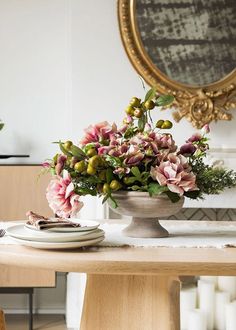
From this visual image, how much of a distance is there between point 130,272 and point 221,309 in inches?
96.5

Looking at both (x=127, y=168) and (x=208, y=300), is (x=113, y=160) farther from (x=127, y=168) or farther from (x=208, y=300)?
(x=208, y=300)

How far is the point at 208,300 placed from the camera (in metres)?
4.14

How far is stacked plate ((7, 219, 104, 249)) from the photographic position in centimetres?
194

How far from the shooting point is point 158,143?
217 centimetres

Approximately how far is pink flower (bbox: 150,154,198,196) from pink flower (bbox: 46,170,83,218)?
26 cm

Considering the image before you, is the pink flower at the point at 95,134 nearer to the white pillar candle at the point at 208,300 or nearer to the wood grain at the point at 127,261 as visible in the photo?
the wood grain at the point at 127,261

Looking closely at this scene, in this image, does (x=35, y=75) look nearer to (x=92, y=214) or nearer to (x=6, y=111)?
(x=6, y=111)

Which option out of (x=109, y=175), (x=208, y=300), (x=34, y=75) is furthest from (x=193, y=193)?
(x=34, y=75)

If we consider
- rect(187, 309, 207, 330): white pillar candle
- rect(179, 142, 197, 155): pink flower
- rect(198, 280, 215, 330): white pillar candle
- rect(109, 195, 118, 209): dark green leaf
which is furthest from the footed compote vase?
rect(198, 280, 215, 330): white pillar candle

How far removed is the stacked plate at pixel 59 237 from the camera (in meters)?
1.94

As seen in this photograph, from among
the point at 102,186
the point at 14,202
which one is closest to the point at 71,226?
the point at 102,186

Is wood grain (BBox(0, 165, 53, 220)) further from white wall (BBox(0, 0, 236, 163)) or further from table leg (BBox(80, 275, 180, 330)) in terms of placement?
table leg (BBox(80, 275, 180, 330))

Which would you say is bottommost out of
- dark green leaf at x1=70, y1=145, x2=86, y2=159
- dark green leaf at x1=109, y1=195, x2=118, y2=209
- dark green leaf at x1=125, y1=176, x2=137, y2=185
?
dark green leaf at x1=109, y1=195, x2=118, y2=209

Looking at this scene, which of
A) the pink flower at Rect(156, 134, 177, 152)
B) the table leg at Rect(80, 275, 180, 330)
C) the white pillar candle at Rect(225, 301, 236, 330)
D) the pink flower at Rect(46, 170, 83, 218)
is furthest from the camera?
the white pillar candle at Rect(225, 301, 236, 330)
